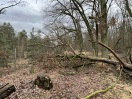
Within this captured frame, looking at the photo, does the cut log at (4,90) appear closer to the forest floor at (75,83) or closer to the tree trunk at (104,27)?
the forest floor at (75,83)

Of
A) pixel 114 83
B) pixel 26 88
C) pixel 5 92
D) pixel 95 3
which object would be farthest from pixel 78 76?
pixel 95 3

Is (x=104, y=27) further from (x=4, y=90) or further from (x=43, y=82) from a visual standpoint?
(x=4, y=90)

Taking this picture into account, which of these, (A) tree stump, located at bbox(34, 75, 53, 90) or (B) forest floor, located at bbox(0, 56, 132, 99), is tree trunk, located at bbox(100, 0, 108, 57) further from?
(A) tree stump, located at bbox(34, 75, 53, 90)

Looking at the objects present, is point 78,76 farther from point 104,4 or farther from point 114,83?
point 104,4

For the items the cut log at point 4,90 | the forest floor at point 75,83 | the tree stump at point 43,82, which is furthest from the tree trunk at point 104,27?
the cut log at point 4,90

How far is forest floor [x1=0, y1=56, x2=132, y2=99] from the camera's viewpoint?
7.51m

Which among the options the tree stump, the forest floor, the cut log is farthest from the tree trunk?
the cut log

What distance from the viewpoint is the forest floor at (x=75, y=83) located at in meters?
7.51

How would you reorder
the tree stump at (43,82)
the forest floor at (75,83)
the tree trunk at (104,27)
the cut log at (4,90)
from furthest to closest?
1. the tree trunk at (104,27)
2. the tree stump at (43,82)
3. the forest floor at (75,83)
4. the cut log at (4,90)

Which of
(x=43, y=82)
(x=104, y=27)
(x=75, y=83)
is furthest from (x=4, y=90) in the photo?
(x=104, y=27)

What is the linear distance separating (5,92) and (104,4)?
12113 mm

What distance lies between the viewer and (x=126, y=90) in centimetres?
886

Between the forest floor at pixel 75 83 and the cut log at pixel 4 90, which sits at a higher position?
the cut log at pixel 4 90

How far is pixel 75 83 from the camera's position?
8.80m
